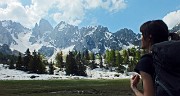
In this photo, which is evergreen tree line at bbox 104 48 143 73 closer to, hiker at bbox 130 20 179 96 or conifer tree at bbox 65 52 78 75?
conifer tree at bbox 65 52 78 75

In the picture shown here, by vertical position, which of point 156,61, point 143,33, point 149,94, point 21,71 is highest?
point 21,71

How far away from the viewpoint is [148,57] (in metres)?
5.83

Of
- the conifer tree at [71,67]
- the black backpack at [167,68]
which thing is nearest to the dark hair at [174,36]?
the black backpack at [167,68]

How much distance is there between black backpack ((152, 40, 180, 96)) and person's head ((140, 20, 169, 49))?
1.23ft

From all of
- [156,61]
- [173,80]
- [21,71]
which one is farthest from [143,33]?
[21,71]

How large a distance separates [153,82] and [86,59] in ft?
619

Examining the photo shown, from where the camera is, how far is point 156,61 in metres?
5.58

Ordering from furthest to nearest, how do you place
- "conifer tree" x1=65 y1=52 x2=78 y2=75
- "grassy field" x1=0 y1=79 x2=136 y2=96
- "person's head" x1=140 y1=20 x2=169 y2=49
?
"conifer tree" x1=65 y1=52 x2=78 y2=75
"grassy field" x1=0 y1=79 x2=136 y2=96
"person's head" x1=140 y1=20 x2=169 y2=49

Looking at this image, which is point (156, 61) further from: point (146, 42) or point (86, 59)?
point (86, 59)

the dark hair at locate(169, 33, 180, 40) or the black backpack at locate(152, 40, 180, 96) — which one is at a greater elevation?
the dark hair at locate(169, 33, 180, 40)

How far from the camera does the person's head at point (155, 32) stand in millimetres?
5914

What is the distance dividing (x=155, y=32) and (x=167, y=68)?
27.8 inches

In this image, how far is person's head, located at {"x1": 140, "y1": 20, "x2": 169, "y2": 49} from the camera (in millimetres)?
5914

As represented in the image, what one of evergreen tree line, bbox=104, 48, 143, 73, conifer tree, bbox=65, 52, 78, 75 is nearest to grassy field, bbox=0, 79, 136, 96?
conifer tree, bbox=65, 52, 78, 75
